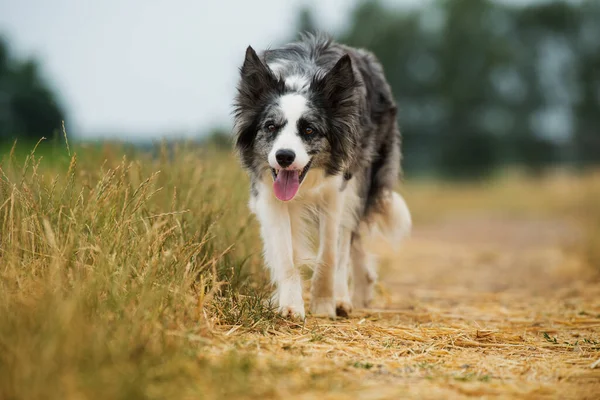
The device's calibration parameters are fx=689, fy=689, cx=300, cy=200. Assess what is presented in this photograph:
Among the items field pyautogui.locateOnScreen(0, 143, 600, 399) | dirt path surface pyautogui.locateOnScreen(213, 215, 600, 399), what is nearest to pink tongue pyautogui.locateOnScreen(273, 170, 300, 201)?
field pyautogui.locateOnScreen(0, 143, 600, 399)

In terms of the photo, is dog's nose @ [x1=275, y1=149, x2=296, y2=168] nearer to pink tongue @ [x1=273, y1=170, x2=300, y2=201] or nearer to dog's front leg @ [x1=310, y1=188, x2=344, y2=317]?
pink tongue @ [x1=273, y1=170, x2=300, y2=201]

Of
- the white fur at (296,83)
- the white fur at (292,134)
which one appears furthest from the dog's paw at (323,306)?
the white fur at (296,83)

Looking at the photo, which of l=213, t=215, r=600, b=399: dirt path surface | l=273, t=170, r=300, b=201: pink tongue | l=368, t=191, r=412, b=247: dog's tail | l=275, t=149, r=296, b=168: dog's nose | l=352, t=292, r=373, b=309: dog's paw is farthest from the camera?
l=368, t=191, r=412, b=247: dog's tail

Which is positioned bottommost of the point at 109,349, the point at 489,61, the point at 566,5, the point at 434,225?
the point at 434,225

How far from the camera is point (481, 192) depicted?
28734 millimetres

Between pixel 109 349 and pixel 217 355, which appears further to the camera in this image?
pixel 217 355

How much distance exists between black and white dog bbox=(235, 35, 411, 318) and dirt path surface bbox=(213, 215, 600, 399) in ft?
1.53

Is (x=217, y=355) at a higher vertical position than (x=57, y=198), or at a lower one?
lower

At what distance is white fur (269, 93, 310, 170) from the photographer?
4.73m

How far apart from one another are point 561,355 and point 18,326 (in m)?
3.11

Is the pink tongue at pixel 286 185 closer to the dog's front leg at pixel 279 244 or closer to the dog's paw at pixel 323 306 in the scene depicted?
the dog's front leg at pixel 279 244

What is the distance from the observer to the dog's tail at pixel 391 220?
21.7ft

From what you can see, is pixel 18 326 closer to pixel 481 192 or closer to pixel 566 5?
pixel 481 192

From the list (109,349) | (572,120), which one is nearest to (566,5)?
(572,120)
